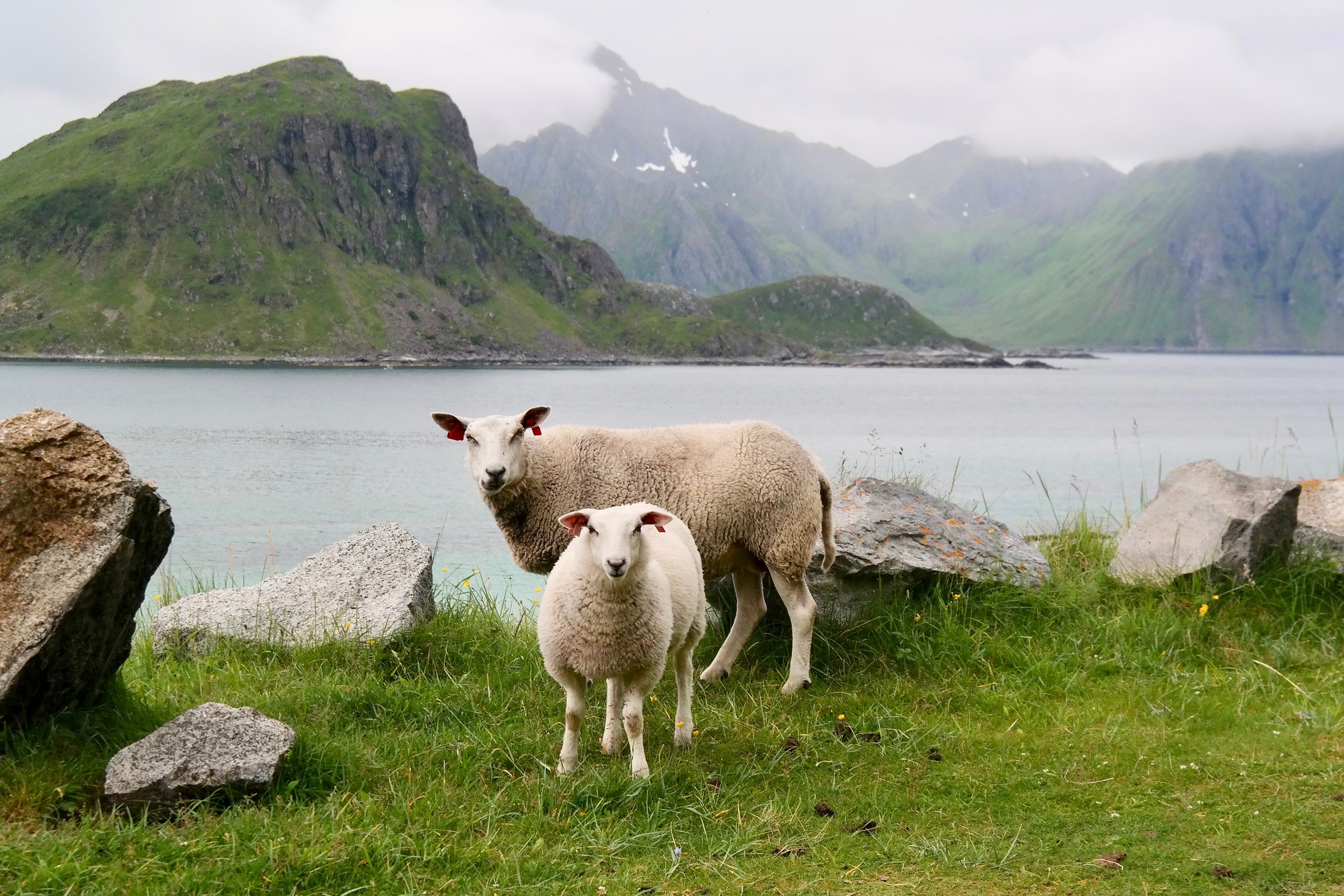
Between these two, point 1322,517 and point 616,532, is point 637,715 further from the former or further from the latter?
point 1322,517

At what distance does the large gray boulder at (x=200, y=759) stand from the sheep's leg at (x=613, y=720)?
195cm

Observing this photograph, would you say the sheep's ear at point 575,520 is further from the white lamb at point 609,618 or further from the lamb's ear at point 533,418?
the lamb's ear at point 533,418

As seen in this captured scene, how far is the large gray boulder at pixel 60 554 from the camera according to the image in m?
5.62

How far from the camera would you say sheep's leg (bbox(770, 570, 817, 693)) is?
809 centimetres

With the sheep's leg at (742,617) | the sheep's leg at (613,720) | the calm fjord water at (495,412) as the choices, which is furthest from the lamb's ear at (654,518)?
the calm fjord water at (495,412)

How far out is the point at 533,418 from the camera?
8055mm

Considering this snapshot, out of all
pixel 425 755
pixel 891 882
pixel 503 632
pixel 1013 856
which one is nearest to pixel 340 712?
pixel 425 755

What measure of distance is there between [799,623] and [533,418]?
2697 millimetres

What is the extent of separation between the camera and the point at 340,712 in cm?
691

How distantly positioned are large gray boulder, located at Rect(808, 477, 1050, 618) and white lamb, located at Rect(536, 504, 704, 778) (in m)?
2.68

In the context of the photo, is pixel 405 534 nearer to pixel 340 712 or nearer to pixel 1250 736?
pixel 340 712

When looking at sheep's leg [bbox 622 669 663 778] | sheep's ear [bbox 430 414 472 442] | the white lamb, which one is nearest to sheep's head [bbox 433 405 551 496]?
sheep's ear [bbox 430 414 472 442]

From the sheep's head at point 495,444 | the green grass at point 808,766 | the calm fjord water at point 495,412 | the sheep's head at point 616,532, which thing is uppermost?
the sheep's head at point 495,444

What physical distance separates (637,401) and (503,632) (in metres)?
77.6
